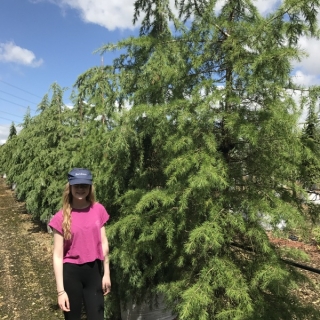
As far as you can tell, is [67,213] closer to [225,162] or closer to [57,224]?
[57,224]

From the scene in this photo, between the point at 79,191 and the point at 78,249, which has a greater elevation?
the point at 79,191

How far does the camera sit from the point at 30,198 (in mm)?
8508

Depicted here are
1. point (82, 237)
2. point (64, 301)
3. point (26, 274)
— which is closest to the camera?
point (64, 301)

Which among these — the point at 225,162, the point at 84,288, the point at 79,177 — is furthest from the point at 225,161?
the point at 84,288

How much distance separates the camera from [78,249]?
2.34 m

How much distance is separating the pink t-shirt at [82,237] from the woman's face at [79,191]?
0.37 ft

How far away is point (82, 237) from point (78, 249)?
9 cm

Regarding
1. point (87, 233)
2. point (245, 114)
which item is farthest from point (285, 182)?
point (87, 233)

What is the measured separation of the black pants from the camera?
2.33 m

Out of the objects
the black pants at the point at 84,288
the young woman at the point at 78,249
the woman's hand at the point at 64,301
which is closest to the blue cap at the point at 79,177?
the young woman at the point at 78,249

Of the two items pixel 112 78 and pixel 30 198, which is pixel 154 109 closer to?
pixel 112 78

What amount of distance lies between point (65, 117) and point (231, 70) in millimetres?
6101

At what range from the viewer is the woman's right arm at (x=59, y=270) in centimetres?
224

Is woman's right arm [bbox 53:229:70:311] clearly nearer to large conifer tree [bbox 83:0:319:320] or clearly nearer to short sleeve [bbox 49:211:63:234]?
short sleeve [bbox 49:211:63:234]
